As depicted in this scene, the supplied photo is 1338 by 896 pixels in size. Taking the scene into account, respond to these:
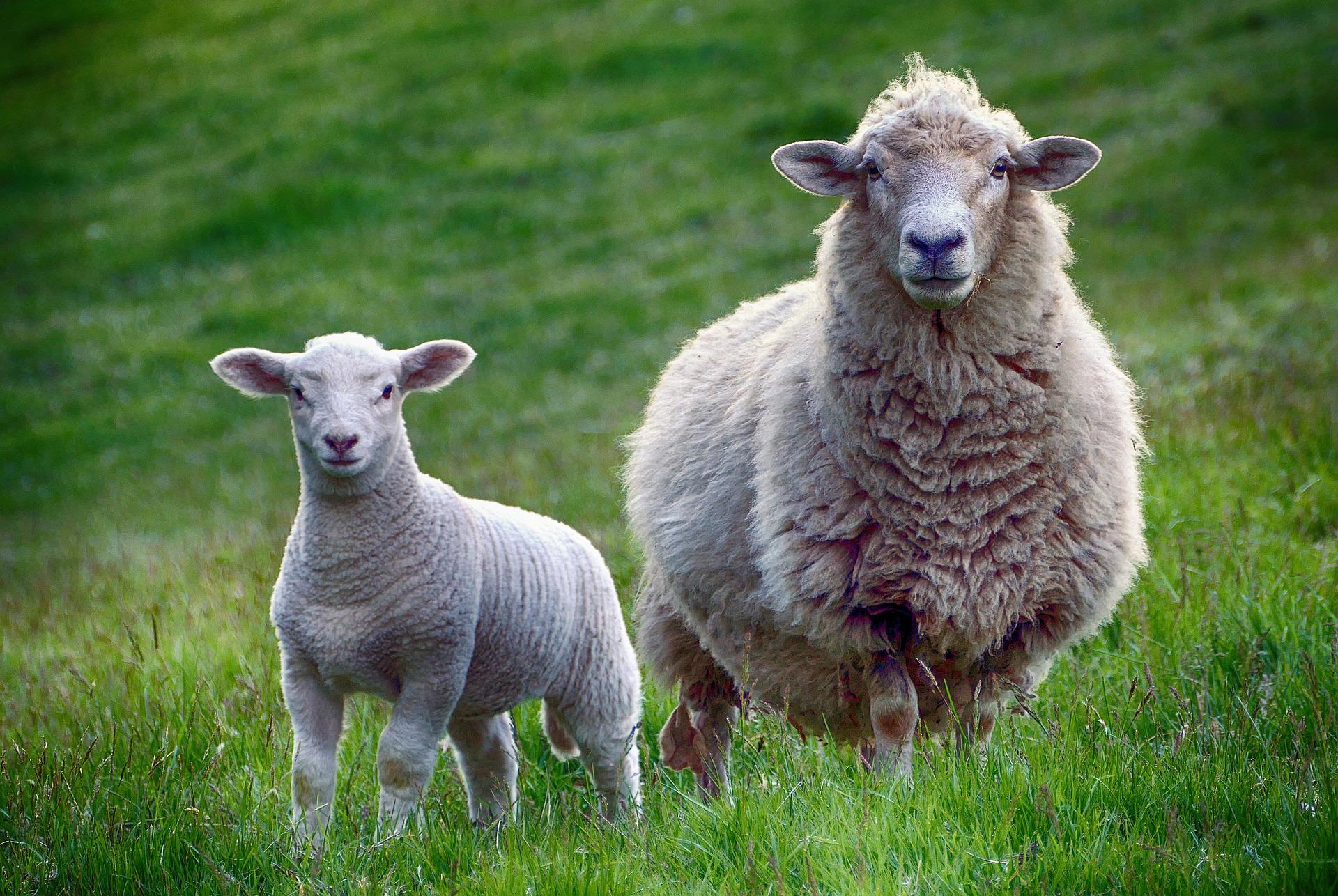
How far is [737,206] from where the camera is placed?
15.6 m

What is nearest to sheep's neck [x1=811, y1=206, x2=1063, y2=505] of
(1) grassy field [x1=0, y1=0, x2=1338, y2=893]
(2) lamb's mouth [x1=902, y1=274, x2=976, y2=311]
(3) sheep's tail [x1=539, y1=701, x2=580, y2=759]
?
(2) lamb's mouth [x1=902, y1=274, x2=976, y2=311]

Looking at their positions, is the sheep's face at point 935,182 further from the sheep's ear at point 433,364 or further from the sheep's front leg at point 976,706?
the sheep's ear at point 433,364

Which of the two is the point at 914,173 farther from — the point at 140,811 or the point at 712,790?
the point at 140,811

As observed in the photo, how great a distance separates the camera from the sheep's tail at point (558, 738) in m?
4.04

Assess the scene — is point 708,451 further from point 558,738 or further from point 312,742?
point 312,742

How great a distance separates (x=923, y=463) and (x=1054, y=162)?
96cm

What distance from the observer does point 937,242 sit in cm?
313

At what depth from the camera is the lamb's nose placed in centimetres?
336

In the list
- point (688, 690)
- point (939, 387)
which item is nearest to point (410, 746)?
point (688, 690)

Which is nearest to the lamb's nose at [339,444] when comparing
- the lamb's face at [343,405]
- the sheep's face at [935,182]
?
the lamb's face at [343,405]

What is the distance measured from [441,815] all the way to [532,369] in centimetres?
961

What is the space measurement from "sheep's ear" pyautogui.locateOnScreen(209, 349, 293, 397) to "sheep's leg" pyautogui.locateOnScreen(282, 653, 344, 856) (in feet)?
2.56

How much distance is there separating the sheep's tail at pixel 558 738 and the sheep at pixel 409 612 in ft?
0.16

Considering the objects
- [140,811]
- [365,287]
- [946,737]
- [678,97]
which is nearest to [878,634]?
[946,737]
